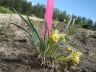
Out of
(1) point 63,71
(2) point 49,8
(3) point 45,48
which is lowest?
(1) point 63,71

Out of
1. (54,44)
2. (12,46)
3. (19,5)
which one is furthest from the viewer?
(19,5)

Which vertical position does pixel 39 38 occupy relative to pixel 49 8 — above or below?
below

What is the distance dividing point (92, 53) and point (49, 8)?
1014 millimetres

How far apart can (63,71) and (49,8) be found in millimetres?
571

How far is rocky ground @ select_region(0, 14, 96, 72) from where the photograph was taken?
2.50 m

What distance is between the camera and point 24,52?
2.82 metres

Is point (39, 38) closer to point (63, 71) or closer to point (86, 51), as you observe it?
point (63, 71)

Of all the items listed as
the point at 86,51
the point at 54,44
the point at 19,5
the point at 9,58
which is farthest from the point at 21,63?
the point at 19,5

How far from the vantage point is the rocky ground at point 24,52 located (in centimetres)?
250

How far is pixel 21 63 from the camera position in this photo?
254 cm

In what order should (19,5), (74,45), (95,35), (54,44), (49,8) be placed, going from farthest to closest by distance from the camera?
(19,5), (95,35), (74,45), (54,44), (49,8)

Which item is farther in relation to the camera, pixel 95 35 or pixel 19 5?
pixel 19 5

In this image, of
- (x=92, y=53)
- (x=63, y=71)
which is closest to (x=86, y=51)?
(x=92, y=53)

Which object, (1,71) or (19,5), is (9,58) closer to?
(1,71)
